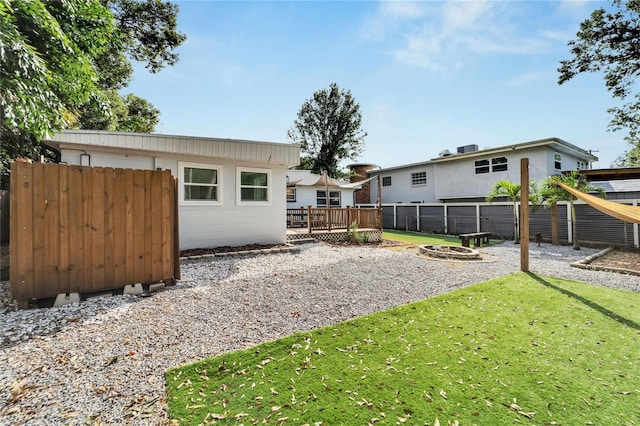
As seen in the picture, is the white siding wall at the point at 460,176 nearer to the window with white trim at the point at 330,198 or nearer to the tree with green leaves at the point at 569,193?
the tree with green leaves at the point at 569,193

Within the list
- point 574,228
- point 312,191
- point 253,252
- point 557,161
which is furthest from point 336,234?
point 557,161

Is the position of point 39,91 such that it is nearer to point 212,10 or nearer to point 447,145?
point 212,10

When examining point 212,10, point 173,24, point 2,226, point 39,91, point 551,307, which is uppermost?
point 173,24

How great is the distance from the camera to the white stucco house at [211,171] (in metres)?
6.87

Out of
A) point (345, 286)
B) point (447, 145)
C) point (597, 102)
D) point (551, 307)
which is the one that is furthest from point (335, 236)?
point (597, 102)

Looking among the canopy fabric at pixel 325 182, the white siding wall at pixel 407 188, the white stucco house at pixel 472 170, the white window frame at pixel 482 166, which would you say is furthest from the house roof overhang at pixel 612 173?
the canopy fabric at pixel 325 182

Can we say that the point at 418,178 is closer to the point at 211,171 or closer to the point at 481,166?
the point at 481,166

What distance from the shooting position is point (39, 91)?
4.51 m

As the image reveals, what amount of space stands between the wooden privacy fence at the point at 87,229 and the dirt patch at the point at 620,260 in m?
10.7

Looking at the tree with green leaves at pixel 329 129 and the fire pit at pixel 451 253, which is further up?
the tree with green leaves at pixel 329 129

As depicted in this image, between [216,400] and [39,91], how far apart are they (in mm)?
5644

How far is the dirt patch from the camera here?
7.16 m

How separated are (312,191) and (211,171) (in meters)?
11.7

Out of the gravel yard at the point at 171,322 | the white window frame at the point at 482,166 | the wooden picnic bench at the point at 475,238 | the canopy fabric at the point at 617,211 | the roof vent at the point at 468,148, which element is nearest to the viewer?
the gravel yard at the point at 171,322
